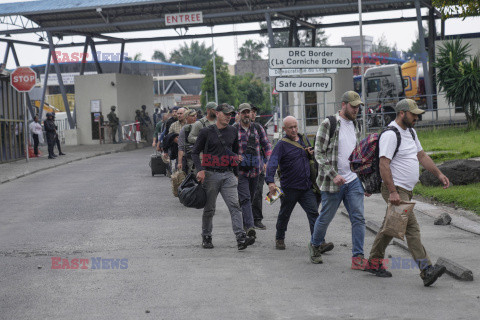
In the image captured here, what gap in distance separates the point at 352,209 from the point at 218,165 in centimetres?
219

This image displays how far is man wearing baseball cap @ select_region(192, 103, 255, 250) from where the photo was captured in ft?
30.1

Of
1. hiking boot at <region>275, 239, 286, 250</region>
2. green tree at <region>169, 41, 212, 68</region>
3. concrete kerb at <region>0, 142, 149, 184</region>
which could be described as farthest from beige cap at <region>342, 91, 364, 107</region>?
green tree at <region>169, 41, 212, 68</region>

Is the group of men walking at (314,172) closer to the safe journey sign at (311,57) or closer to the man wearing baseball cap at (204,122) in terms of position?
the man wearing baseball cap at (204,122)

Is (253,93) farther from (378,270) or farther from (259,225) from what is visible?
(378,270)

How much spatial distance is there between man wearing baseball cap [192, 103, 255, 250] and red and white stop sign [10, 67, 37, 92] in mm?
17722

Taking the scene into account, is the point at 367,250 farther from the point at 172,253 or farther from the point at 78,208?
the point at 78,208

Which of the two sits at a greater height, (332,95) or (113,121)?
(332,95)

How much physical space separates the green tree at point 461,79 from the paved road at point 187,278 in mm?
12719

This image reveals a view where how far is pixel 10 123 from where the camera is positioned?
2733 cm

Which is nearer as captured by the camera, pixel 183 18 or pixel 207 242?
pixel 207 242

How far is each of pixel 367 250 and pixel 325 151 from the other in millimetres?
1578

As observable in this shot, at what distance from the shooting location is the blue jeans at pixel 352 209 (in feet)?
24.9

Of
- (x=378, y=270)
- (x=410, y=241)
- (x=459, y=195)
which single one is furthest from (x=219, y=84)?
(x=410, y=241)

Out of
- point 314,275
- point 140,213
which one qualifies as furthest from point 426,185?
point 314,275
